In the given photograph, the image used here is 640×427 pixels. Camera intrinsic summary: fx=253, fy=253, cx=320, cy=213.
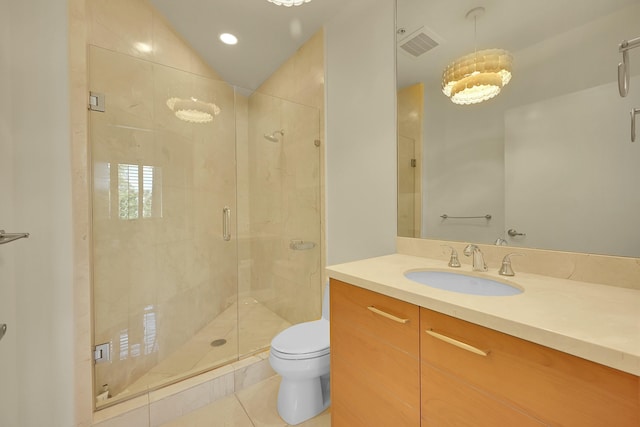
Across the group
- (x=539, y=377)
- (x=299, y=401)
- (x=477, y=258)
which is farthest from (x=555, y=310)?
(x=299, y=401)

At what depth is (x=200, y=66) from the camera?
2.45 metres

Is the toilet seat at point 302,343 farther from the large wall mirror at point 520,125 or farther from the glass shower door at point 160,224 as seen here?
the large wall mirror at point 520,125

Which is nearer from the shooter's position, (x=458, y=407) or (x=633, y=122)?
(x=458, y=407)

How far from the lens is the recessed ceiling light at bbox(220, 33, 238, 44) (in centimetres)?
213

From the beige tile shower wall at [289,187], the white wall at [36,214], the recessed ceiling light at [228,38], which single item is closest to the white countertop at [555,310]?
the beige tile shower wall at [289,187]

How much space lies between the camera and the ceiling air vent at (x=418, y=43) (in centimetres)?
140

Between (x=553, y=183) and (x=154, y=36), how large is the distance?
8.43 ft

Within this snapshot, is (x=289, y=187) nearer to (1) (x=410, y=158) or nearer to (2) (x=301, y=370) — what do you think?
(1) (x=410, y=158)

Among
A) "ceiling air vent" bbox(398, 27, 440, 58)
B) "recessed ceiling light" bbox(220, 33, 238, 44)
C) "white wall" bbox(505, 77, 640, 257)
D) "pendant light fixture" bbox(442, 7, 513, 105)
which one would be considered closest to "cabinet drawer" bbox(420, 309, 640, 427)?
"white wall" bbox(505, 77, 640, 257)

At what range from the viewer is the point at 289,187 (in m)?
2.42

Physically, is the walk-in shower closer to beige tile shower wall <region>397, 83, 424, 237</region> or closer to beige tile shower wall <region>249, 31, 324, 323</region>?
beige tile shower wall <region>249, 31, 324, 323</region>

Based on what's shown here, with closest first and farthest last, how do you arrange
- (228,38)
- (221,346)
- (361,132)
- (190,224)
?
1. (361,132)
2. (221,346)
3. (190,224)
4. (228,38)

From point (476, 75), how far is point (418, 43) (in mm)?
426

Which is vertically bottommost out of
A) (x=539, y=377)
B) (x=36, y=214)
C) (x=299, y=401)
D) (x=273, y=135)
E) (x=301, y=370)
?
(x=299, y=401)
